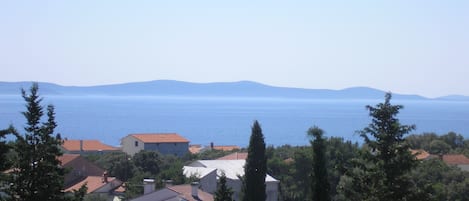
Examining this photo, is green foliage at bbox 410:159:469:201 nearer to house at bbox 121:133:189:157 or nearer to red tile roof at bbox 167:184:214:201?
red tile roof at bbox 167:184:214:201

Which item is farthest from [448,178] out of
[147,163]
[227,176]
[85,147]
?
[85,147]

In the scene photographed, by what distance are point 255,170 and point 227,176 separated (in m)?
14.0

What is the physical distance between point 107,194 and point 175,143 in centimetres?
4522

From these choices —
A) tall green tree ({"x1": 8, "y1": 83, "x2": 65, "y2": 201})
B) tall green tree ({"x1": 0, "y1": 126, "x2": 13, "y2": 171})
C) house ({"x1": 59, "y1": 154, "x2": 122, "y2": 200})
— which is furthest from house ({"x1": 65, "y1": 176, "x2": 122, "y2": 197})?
tall green tree ({"x1": 0, "y1": 126, "x2": 13, "y2": 171})

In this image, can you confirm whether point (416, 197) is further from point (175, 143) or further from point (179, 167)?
point (175, 143)

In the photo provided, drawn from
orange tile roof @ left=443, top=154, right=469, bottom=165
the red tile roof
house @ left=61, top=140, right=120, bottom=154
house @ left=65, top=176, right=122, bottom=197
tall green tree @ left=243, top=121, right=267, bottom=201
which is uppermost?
tall green tree @ left=243, top=121, right=267, bottom=201

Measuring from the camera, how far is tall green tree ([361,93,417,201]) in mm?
14195

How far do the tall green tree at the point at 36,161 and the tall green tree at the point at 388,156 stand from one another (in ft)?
20.7

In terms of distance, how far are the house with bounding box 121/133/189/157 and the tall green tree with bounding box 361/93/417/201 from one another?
224 feet

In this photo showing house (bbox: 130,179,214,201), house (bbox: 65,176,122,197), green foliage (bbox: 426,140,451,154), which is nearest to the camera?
house (bbox: 130,179,214,201)

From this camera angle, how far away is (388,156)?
14430mm

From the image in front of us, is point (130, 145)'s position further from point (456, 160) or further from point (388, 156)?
point (388, 156)

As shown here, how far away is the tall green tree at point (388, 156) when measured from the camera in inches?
559

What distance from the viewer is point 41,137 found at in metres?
15.0
